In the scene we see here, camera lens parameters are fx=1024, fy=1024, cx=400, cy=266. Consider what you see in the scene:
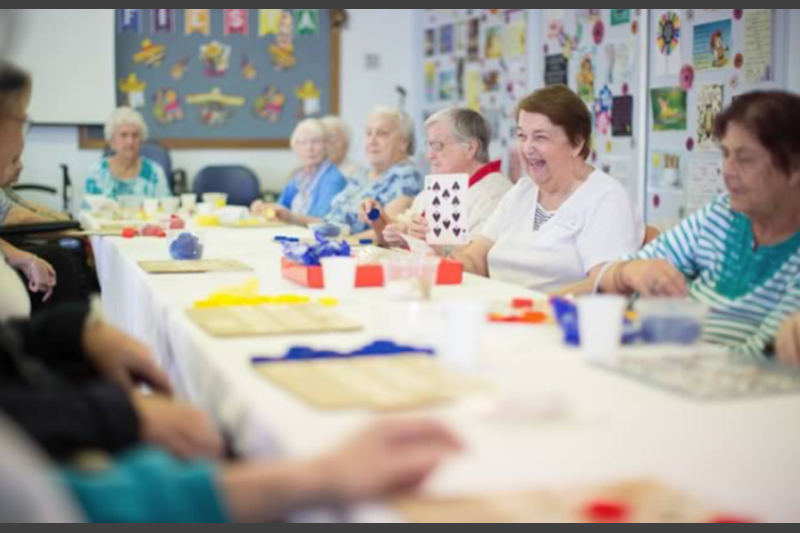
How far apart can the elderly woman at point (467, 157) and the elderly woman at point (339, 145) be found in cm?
217

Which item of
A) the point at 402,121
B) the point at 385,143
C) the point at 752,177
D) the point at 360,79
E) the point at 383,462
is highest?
the point at 360,79

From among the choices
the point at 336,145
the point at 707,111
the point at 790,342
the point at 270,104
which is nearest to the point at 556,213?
the point at 790,342

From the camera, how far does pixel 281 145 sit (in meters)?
8.45

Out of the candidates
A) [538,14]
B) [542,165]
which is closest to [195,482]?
[542,165]

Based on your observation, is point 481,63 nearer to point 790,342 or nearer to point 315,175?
point 315,175

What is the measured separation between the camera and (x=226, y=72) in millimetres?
8211

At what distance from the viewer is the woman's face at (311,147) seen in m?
5.87

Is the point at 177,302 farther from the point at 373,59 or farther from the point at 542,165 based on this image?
the point at 373,59

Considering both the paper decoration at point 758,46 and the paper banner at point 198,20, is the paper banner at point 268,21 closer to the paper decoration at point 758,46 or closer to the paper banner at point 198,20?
the paper banner at point 198,20

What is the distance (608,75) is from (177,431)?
4.89 meters

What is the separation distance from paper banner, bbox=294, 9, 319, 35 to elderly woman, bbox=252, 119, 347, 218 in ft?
8.45

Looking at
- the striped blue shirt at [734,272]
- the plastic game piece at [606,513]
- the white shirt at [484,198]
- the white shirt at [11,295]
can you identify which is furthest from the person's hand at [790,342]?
the white shirt at [484,198]

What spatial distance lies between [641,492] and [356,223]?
4.01 m

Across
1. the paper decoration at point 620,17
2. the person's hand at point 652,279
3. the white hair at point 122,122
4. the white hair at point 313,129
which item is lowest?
the person's hand at point 652,279
